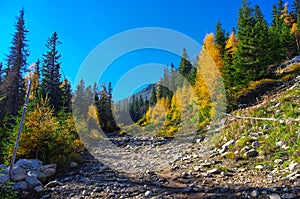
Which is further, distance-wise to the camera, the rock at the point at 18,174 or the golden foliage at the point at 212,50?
the golden foliage at the point at 212,50

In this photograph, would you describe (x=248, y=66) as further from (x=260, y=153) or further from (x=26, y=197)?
(x=26, y=197)

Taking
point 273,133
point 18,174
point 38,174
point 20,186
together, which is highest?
point 273,133

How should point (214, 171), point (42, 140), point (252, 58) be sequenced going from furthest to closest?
point (252, 58) < point (42, 140) < point (214, 171)

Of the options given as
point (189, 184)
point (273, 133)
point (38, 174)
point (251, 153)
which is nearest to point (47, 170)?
point (38, 174)

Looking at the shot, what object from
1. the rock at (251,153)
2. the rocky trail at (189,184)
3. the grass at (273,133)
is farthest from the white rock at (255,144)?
the rocky trail at (189,184)

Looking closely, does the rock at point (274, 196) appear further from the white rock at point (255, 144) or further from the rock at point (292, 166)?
the white rock at point (255, 144)

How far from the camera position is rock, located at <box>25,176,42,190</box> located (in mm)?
7031

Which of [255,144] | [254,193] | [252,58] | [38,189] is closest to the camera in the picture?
[254,193]

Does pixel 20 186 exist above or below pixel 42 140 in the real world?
below

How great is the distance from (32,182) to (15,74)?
1867 centimetres

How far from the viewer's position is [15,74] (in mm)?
21625

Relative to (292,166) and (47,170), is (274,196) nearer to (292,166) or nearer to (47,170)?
(292,166)

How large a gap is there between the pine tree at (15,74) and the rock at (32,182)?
15697mm

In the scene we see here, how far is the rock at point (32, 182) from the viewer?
7.03m
